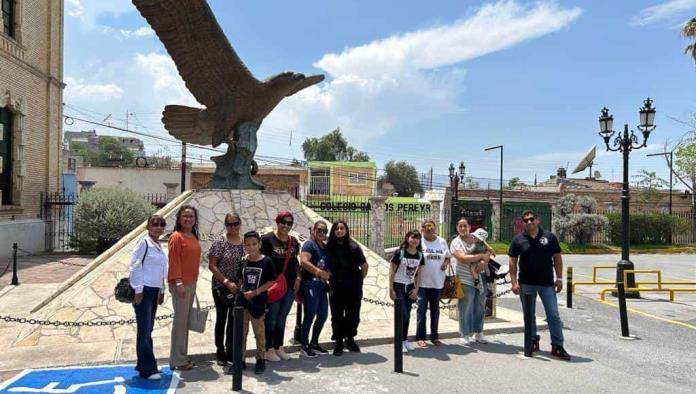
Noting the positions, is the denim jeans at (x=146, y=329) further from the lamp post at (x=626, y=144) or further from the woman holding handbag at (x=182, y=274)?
the lamp post at (x=626, y=144)

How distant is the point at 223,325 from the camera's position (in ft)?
16.5

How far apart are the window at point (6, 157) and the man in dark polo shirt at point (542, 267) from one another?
56.0 feet

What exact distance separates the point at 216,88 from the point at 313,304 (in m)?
5.58

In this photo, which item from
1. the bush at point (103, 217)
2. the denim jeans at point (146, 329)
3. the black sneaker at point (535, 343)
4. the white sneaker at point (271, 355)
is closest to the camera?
the denim jeans at point (146, 329)

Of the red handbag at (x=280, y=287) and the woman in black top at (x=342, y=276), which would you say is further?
the woman in black top at (x=342, y=276)

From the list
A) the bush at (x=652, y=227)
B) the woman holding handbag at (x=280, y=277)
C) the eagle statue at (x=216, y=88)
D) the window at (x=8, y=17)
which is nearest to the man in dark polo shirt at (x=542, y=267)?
the woman holding handbag at (x=280, y=277)

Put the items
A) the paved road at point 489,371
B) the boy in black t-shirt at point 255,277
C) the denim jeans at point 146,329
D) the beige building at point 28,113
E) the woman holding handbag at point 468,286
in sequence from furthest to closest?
the beige building at point 28,113, the woman holding handbag at point 468,286, the boy in black t-shirt at point 255,277, the paved road at point 489,371, the denim jeans at point 146,329

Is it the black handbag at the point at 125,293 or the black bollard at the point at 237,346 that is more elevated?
the black handbag at the point at 125,293

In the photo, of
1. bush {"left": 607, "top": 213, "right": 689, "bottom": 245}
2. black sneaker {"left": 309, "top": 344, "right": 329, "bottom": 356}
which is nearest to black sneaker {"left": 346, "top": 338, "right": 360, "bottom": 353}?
black sneaker {"left": 309, "top": 344, "right": 329, "bottom": 356}

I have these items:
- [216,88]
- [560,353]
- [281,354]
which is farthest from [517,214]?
[281,354]

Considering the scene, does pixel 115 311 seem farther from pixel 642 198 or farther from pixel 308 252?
pixel 642 198

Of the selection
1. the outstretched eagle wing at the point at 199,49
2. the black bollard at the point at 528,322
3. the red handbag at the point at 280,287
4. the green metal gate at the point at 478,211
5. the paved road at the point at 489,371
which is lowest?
the paved road at the point at 489,371

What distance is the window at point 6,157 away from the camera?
53.5ft

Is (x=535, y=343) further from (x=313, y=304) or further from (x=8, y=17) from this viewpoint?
(x=8, y=17)
